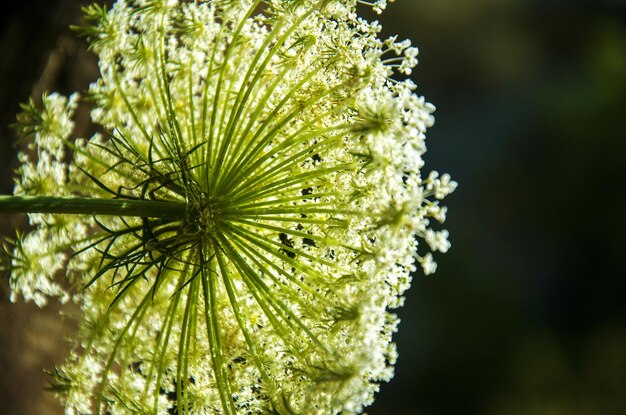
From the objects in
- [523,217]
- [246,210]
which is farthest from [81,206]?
[523,217]

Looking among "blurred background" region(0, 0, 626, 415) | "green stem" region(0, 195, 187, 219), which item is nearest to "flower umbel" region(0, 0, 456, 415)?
"green stem" region(0, 195, 187, 219)

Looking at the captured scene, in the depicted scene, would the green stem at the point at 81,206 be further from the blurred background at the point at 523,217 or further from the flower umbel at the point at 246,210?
the blurred background at the point at 523,217

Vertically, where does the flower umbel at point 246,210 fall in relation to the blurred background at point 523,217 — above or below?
below

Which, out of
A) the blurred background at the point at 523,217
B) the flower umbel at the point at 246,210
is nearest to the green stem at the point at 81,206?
the flower umbel at the point at 246,210

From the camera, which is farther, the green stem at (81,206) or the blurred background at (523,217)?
the blurred background at (523,217)

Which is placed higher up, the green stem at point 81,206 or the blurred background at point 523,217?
the blurred background at point 523,217
